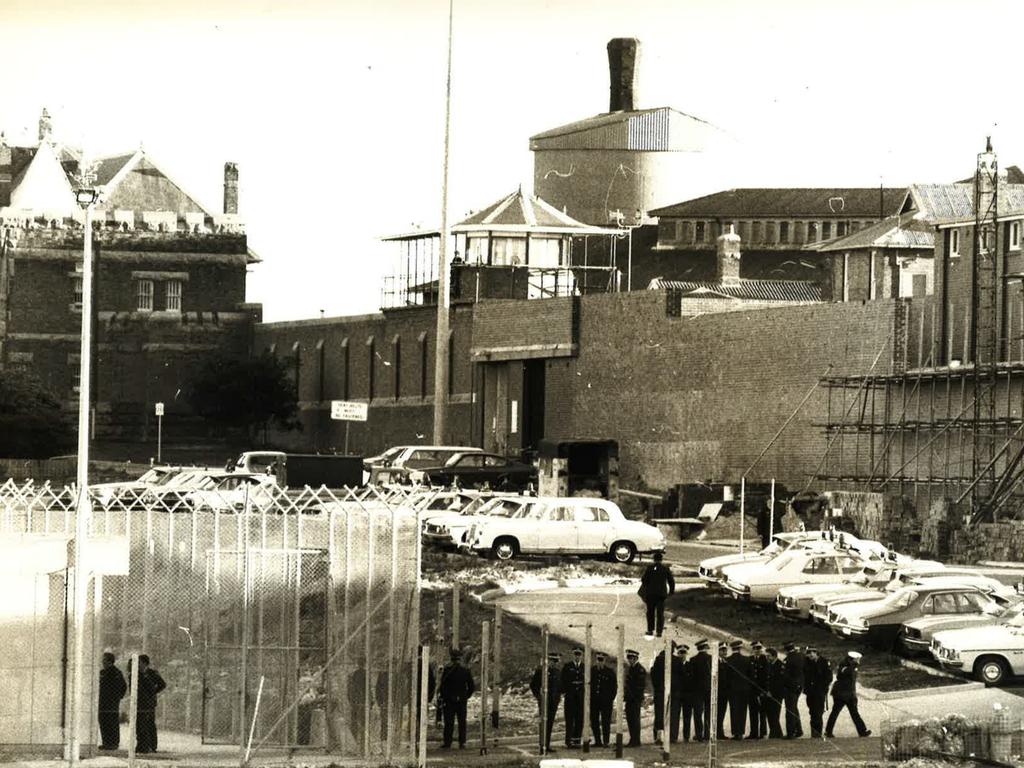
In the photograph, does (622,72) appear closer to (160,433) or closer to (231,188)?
(231,188)

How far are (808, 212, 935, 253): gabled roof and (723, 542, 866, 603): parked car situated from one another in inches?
1356

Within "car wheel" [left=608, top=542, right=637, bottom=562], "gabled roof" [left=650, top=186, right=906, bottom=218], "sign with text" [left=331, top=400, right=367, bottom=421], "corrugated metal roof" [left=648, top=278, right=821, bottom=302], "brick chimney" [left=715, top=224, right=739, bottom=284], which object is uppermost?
"gabled roof" [left=650, top=186, right=906, bottom=218]

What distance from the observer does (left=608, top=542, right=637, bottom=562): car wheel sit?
41438 millimetres

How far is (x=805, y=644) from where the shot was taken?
32.7 metres

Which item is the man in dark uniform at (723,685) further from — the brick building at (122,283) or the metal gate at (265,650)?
the brick building at (122,283)

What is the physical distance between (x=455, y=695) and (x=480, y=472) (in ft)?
86.9

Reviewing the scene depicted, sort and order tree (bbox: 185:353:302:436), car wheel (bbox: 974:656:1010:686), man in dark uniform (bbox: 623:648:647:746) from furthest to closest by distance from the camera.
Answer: tree (bbox: 185:353:302:436), car wheel (bbox: 974:656:1010:686), man in dark uniform (bbox: 623:648:647:746)

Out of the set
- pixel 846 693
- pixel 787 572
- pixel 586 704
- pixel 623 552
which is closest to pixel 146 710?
pixel 586 704

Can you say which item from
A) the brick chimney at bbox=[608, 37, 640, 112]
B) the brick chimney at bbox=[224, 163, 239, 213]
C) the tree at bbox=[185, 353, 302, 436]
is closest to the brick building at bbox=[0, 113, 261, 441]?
the tree at bbox=[185, 353, 302, 436]

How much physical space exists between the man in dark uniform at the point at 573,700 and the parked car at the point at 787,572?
9.58 m

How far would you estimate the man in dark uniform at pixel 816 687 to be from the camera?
27422 millimetres

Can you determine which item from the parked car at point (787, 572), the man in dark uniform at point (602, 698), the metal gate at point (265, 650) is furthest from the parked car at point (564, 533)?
the metal gate at point (265, 650)

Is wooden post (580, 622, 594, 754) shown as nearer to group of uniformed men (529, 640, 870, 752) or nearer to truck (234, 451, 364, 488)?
group of uniformed men (529, 640, 870, 752)

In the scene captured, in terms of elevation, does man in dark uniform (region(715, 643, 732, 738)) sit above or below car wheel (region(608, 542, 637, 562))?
below
